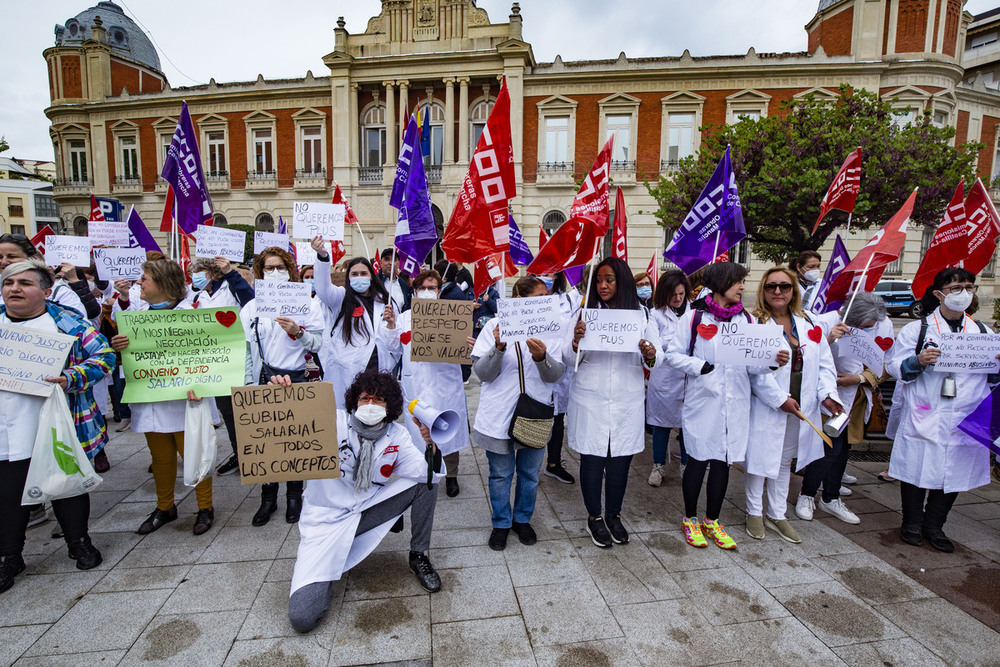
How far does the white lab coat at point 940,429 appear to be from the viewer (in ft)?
11.8

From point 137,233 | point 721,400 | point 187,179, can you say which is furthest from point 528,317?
point 137,233

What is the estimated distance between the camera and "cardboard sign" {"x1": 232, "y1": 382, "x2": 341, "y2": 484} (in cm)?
281

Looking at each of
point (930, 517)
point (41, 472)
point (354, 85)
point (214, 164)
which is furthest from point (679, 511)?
point (214, 164)

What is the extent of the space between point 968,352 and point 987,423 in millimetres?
500

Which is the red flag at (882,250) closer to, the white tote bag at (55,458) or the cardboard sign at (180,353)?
the cardboard sign at (180,353)

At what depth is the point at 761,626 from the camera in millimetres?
2764

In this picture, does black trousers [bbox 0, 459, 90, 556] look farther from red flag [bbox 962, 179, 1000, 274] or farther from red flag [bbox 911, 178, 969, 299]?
red flag [bbox 962, 179, 1000, 274]

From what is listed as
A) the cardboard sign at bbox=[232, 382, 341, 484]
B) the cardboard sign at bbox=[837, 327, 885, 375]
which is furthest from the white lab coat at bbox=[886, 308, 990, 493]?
the cardboard sign at bbox=[232, 382, 341, 484]

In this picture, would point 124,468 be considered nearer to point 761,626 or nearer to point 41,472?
point 41,472

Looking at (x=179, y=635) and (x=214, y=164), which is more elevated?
(x=214, y=164)

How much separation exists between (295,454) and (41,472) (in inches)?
62.4

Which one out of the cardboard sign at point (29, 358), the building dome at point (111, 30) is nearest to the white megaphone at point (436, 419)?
the cardboard sign at point (29, 358)

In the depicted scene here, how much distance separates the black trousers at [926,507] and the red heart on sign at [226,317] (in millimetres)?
5083

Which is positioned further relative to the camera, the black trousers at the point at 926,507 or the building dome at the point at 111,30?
the building dome at the point at 111,30
